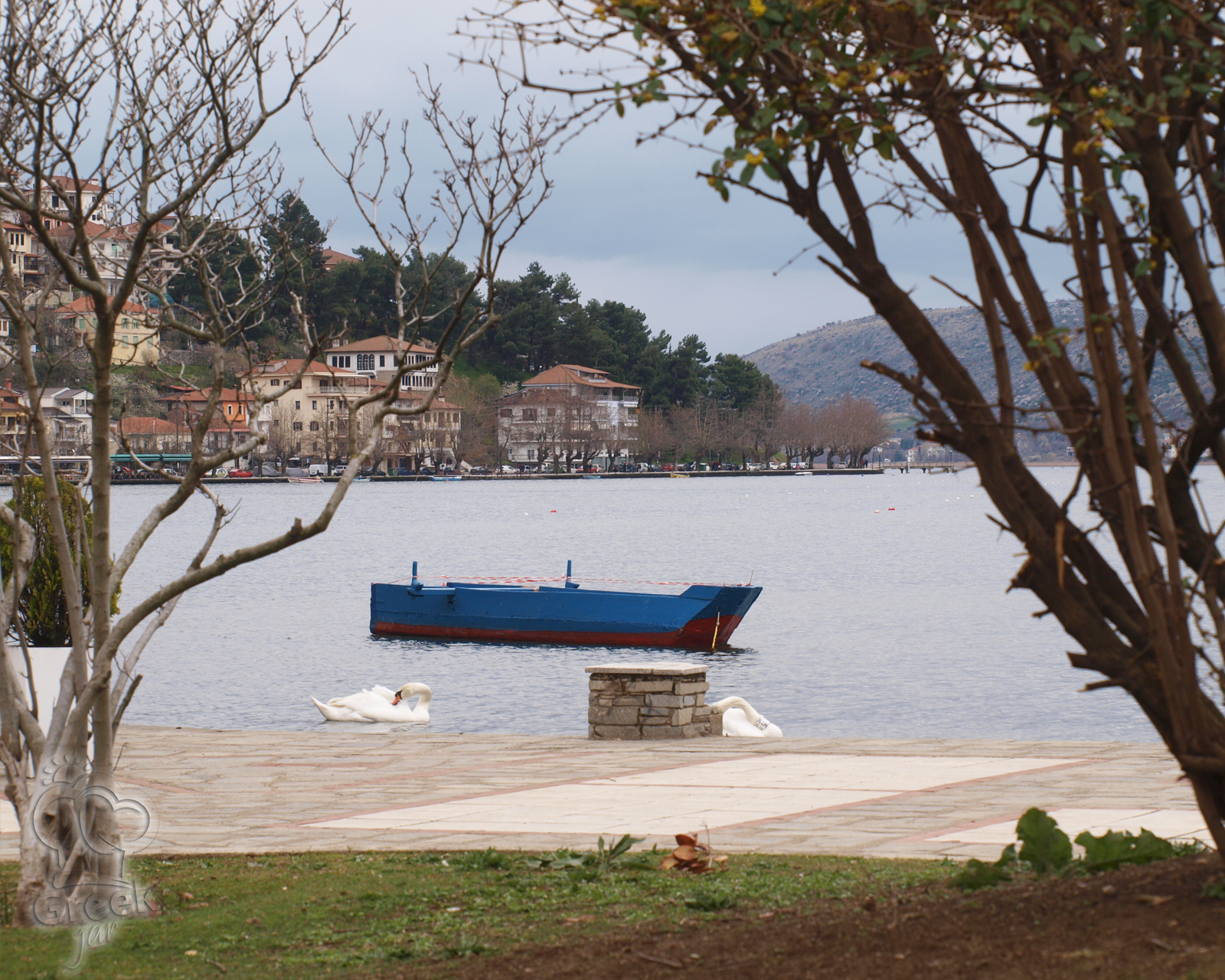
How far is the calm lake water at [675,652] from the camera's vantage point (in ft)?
77.6

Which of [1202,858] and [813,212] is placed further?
[1202,858]

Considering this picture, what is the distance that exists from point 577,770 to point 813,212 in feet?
23.1

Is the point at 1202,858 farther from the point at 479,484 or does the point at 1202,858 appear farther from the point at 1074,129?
the point at 479,484

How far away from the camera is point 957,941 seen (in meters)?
4.04

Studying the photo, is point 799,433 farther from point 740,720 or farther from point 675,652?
point 740,720

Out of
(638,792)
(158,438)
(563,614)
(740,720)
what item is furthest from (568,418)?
(638,792)

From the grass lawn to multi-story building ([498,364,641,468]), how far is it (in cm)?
13474

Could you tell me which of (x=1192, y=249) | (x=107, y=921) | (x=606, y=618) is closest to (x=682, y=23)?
(x=1192, y=249)

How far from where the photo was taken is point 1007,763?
10352 millimetres

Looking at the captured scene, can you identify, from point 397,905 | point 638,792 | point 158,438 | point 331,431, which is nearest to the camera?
point 397,905

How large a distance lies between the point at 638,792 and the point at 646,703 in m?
3.32

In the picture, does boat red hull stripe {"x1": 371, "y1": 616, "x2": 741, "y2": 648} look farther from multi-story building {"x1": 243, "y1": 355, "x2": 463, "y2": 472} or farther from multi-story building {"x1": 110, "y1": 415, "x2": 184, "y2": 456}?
multi-story building {"x1": 243, "y1": 355, "x2": 463, "y2": 472}

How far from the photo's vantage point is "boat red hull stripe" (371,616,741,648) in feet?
102

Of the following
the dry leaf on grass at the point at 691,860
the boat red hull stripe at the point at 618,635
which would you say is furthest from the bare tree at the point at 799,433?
the dry leaf on grass at the point at 691,860
